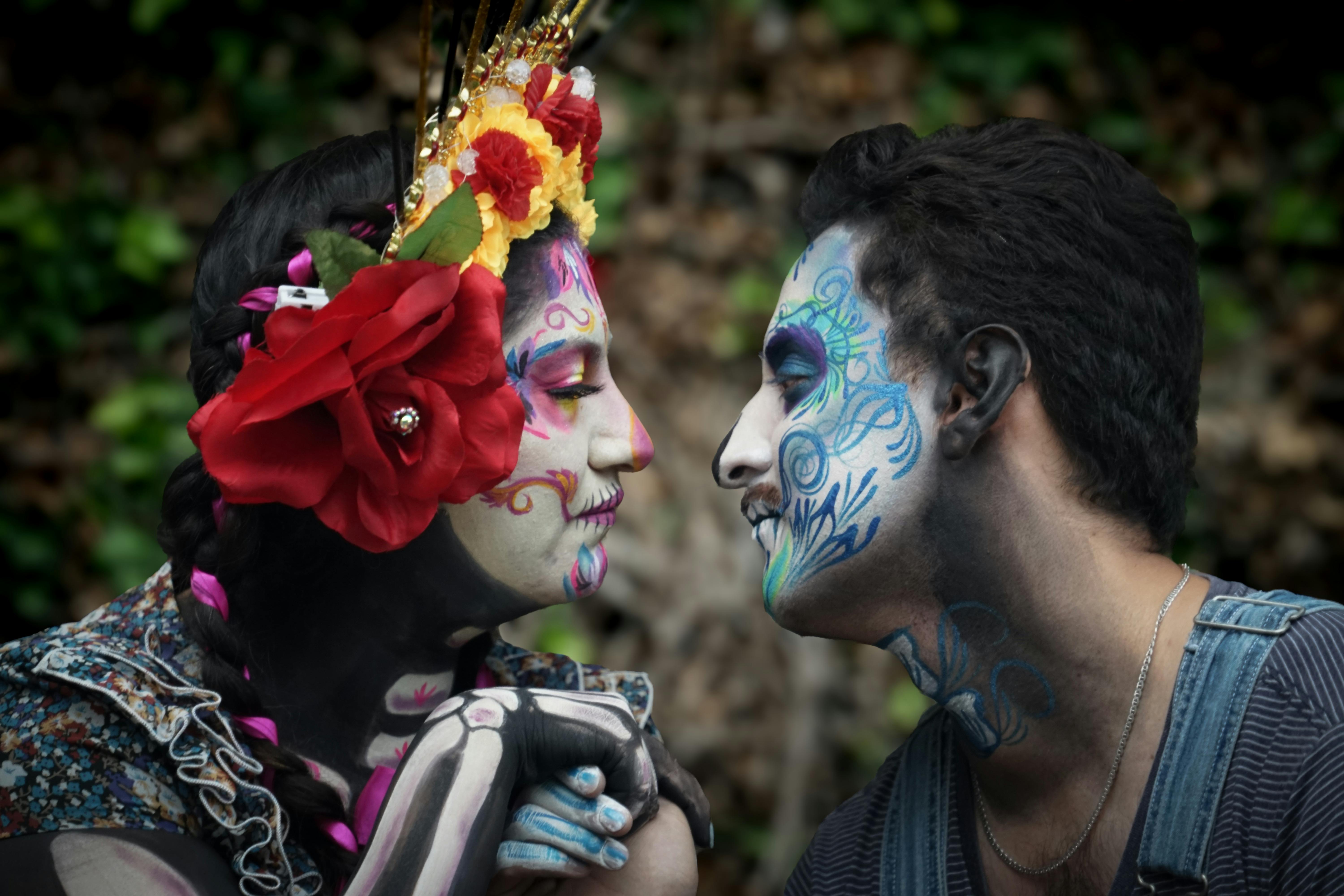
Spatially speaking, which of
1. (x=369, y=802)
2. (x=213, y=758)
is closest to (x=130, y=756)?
(x=213, y=758)

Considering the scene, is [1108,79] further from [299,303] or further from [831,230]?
[299,303]

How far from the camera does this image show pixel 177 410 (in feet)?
12.7

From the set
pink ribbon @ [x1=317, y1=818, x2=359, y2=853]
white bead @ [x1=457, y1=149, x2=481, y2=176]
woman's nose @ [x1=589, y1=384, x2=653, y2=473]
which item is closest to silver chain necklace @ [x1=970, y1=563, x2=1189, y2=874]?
woman's nose @ [x1=589, y1=384, x2=653, y2=473]

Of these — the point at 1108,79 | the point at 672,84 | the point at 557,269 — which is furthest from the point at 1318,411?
the point at 557,269

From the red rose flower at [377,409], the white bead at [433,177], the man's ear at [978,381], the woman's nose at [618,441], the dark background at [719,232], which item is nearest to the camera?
the red rose flower at [377,409]

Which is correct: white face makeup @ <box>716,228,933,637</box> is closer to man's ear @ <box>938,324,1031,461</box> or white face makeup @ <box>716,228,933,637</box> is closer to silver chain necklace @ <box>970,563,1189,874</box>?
man's ear @ <box>938,324,1031,461</box>

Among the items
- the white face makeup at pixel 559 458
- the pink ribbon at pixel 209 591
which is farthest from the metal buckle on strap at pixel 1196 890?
the pink ribbon at pixel 209 591

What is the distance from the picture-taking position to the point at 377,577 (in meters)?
2.21

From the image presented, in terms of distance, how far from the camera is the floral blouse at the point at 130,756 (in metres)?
1.91

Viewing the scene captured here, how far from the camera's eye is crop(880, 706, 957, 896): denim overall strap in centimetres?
233

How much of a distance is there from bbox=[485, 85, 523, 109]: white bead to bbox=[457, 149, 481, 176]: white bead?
13cm

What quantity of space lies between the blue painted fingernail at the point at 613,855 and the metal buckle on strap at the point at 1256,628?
1020 mm

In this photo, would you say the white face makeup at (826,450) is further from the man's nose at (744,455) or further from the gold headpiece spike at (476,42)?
the gold headpiece spike at (476,42)

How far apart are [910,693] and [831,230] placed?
2277 millimetres
